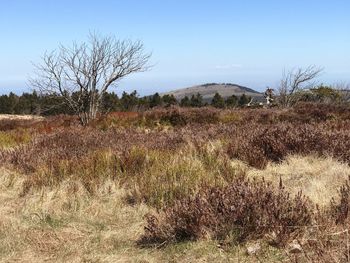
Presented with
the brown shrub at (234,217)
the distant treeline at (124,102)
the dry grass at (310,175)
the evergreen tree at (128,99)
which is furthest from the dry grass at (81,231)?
the evergreen tree at (128,99)

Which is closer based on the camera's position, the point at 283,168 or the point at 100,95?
the point at 283,168

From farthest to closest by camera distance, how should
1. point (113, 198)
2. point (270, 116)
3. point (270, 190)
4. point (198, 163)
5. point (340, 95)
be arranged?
point (340, 95) → point (270, 116) → point (198, 163) → point (113, 198) → point (270, 190)

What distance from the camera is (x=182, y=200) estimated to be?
14.6ft

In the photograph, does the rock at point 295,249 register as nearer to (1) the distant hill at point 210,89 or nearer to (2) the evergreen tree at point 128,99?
(2) the evergreen tree at point 128,99

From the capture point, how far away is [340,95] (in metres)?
24.3

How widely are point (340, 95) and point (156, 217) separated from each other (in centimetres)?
2181

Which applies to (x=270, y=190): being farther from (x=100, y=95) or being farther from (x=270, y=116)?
(x=100, y=95)

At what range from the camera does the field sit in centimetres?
370

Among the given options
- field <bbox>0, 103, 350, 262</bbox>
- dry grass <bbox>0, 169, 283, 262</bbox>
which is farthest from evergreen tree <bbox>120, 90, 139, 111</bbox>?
dry grass <bbox>0, 169, 283, 262</bbox>

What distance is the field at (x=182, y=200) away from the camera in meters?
3.70

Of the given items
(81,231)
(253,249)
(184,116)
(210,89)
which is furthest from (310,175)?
(210,89)

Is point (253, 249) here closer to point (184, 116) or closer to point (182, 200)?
point (182, 200)

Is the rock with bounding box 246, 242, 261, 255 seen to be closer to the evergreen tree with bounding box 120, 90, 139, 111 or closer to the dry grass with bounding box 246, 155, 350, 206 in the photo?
the dry grass with bounding box 246, 155, 350, 206

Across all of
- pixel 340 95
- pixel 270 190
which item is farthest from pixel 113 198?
pixel 340 95
